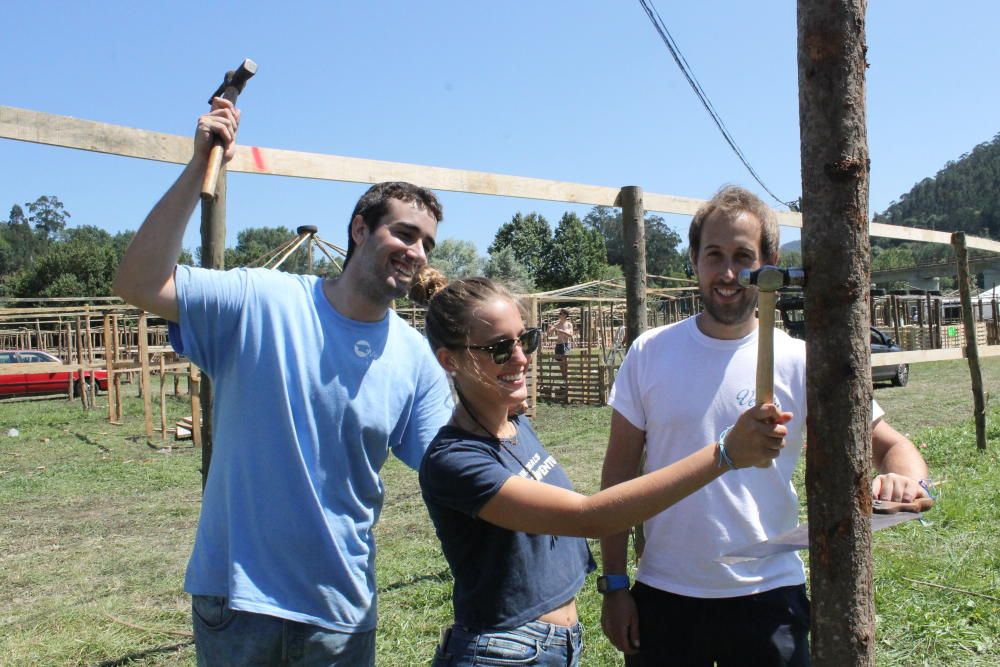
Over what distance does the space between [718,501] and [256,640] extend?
125cm

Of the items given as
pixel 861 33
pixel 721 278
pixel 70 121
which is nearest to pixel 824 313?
pixel 861 33

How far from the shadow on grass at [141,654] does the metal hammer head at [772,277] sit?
388 centimetres

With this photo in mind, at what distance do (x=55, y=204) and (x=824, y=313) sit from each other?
136759 millimetres

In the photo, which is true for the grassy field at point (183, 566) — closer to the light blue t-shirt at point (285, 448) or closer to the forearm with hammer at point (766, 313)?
the light blue t-shirt at point (285, 448)

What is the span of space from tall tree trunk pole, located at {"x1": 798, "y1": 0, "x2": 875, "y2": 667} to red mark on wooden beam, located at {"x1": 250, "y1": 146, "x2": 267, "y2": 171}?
2473 mm

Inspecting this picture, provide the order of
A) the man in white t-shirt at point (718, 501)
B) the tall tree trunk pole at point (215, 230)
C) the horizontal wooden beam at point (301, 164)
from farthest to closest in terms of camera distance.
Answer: the tall tree trunk pole at point (215, 230), the horizontal wooden beam at point (301, 164), the man in white t-shirt at point (718, 501)

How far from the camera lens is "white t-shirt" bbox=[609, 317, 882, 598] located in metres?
2.00

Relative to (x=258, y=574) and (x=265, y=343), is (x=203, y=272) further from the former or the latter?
(x=258, y=574)

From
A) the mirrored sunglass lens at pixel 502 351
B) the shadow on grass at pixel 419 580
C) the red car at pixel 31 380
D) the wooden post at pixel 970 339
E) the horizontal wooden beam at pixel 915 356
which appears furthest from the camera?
the red car at pixel 31 380

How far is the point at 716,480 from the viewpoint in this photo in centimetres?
207

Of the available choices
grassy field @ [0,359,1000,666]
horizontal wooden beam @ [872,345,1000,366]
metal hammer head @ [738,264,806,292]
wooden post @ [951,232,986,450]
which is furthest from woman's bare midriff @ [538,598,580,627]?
wooden post @ [951,232,986,450]

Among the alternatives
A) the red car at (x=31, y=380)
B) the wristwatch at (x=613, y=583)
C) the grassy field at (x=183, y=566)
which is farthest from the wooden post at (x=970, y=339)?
the red car at (x=31, y=380)

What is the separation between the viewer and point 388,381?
6.99ft

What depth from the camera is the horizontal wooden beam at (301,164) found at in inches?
106
